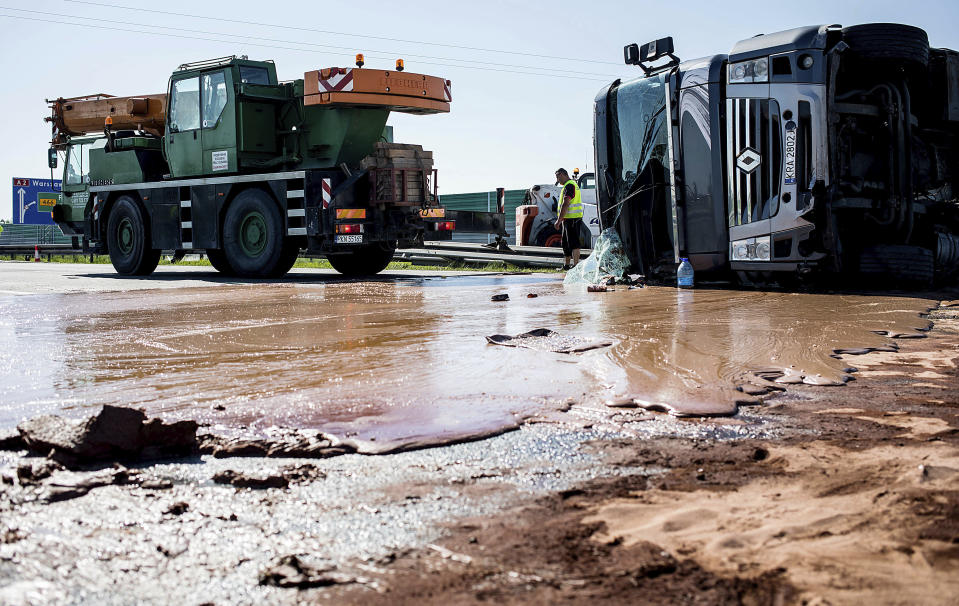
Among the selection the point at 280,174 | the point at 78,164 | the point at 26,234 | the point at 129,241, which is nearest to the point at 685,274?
the point at 280,174

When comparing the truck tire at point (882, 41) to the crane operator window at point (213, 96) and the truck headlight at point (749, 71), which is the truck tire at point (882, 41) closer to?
the truck headlight at point (749, 71)

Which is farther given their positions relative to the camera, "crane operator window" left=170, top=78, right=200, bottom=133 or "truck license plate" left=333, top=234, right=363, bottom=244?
"crane operator window" left=170, top=78, right=200, bottom=133

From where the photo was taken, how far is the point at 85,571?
1912mm

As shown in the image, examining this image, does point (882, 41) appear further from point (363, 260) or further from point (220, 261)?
point (220, 261)

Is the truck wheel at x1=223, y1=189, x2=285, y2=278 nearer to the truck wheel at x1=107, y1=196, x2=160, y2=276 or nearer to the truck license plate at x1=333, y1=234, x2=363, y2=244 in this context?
the truck license plate at x1=333, y1=234, x2=363, y2=244

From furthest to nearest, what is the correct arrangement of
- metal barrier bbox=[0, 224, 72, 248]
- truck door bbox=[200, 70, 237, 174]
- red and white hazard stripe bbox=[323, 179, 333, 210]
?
metal barrier bbox=[0, 224, 72, 248] < truck door bbox=[200, 70, 237, 174] < red and white hazard stripe bbox=[323, 179, 333, 210]

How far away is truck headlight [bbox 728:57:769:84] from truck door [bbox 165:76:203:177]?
862cm

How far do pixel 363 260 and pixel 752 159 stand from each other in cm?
766

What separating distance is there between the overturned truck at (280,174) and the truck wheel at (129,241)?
0.11 ft

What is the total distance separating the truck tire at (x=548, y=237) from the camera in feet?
65.2

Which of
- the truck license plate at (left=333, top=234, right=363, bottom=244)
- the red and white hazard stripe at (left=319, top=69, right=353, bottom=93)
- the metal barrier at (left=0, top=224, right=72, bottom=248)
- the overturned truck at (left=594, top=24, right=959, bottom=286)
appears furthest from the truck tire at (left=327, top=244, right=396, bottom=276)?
the metal barrier at (left=0, top=224, right=72, bottom=248)

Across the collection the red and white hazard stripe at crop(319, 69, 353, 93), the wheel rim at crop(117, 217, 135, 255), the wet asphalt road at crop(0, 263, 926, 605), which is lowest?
the wet asphalt road at crop(0, 263, 926, 605)

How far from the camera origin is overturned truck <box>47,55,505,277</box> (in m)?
13.2

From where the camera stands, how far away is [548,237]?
20047mm
